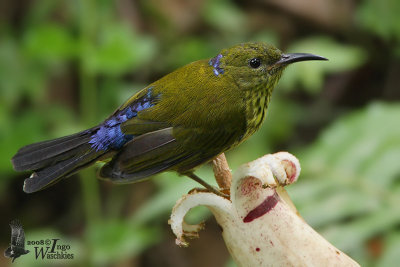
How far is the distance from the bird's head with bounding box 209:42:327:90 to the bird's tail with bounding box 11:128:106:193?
48cm

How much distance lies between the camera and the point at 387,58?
5102mm

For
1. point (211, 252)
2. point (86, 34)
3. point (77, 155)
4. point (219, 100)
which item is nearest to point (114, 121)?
point (77, 155)

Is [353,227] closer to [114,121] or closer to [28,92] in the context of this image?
[114,121]

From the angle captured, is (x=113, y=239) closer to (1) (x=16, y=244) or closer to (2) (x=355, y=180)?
(2) (x=355, y=180)

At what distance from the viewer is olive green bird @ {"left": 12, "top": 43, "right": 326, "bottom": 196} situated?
2025mm

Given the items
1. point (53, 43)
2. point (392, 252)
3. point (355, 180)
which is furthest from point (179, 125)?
point (53, 43)

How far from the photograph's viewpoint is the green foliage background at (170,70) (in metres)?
3.08

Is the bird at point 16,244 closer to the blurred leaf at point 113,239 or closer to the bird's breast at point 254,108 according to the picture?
the bird's breast at point 254,108

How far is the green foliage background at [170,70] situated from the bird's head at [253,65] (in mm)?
868

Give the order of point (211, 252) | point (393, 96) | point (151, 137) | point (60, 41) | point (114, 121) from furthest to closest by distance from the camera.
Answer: point (393, 96), point (211, 252), point (60, 41), point (114, 121), point (151, 137)

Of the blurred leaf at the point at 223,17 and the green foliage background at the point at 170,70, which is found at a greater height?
the blurred leaf at the point at 223,17

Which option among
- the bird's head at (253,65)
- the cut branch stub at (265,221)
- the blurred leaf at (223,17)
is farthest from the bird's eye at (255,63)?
the blurred leaf at (223,17)

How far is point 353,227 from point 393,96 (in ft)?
8.29

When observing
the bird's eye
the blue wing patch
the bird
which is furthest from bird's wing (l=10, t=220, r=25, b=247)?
the bird's eye
